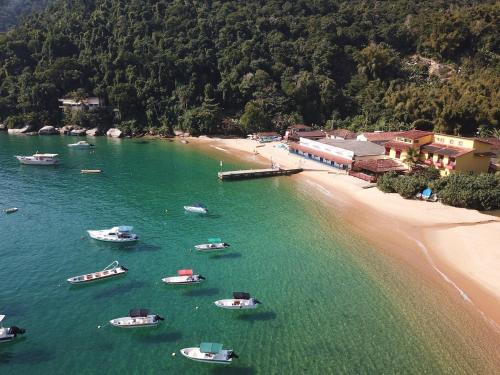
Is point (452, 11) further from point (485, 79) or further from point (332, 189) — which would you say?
point (332, 189)

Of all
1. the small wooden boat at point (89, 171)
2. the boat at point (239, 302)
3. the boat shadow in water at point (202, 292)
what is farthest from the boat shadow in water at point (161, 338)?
the small wooden boat at point (89, 171)

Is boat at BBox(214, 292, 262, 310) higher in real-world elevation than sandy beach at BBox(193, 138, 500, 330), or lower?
lower

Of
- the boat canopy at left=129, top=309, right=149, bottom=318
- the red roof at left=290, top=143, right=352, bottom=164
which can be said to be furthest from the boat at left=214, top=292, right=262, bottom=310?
the red roof at left=290, top=143, right=352, bottom=164

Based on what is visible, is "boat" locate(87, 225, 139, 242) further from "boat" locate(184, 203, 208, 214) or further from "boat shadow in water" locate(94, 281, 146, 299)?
"boat" locate(184, 203, 208, 214)

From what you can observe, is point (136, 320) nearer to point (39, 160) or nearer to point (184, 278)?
point (184, 278)

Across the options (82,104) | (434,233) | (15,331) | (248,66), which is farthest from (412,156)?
(82,104)

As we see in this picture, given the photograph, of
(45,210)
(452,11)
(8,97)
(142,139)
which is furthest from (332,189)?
(8,97)
